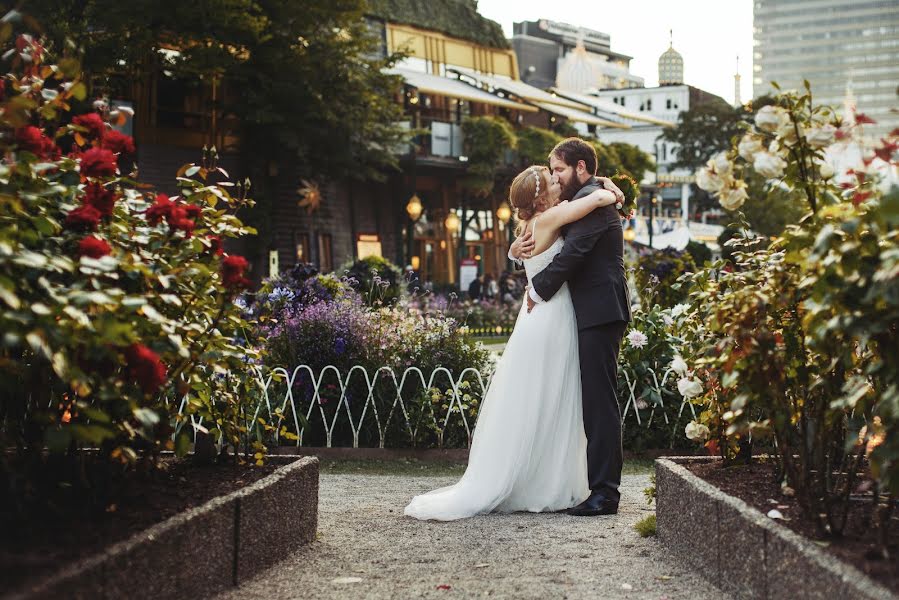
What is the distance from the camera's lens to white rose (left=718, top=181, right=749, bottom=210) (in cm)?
382

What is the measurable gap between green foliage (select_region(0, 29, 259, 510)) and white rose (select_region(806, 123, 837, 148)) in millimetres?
1832

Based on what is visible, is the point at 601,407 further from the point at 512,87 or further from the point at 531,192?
the point at 512,87

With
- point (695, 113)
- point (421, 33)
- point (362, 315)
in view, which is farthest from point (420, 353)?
point (695, 113)

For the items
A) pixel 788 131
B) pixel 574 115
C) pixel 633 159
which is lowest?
pixel 788 131

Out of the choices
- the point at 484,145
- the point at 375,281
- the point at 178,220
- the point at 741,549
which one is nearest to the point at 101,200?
the point at 178,220

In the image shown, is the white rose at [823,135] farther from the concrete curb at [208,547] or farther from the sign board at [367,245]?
the sign board at [367,245]

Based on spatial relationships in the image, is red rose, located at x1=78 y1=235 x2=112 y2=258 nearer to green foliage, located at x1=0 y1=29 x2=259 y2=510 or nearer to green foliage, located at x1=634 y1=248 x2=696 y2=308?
green foliage, located at x1=0 y1=29 x2=259 y2=510

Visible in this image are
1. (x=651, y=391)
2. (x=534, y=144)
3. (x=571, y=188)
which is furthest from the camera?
(x=534, y=144)

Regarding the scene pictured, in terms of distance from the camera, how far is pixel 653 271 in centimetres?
1084

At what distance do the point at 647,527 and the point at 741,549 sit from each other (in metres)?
1.34

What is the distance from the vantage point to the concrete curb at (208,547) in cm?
274

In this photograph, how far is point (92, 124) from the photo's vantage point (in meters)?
3.62

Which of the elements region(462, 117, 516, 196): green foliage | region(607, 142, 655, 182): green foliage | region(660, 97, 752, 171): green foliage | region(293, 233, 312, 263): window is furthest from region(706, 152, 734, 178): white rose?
region(660, 97, 752, 171): green foliage

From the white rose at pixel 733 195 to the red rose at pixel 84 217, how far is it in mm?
2051
